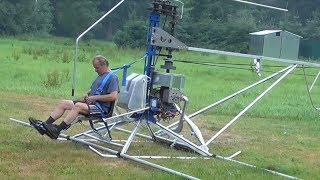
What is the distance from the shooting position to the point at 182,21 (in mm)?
37438

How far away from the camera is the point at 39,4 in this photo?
51.8m

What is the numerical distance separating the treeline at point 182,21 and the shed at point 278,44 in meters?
8.61

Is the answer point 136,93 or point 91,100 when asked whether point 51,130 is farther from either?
point 136,93

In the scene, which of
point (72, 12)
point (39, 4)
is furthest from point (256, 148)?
point (39, 4)

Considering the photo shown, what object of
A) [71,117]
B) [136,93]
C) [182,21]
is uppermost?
[182,21]

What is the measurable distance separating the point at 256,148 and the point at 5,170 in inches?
162

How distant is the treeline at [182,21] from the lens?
44250 mm

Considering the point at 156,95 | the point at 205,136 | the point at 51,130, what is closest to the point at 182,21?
the point at 205,136

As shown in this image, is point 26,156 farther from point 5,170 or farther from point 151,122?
point 151,122

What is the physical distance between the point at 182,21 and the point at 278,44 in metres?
9.43

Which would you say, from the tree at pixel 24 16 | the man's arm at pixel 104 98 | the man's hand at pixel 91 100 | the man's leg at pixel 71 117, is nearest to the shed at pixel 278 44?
the man's arm at pixel 104 98

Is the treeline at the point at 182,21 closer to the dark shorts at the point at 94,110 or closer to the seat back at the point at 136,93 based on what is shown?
the seat back at the point at 136,93

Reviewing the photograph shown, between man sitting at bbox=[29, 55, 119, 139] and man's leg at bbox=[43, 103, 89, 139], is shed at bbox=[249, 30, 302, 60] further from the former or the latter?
man's leg at bbox=[43, 103, 89, 139]

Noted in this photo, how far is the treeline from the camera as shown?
4425 cm
